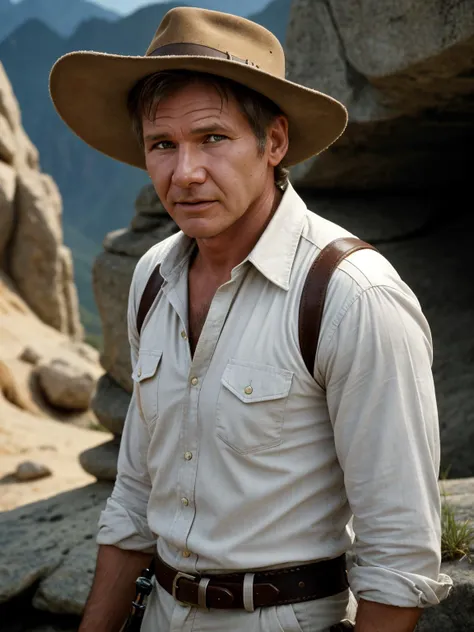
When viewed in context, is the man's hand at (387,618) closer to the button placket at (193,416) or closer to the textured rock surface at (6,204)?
the button placket at (193,416)

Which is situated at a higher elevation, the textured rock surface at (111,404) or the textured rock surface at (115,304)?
the textured rock surface at (115,304)

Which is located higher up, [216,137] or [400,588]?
[216,137]

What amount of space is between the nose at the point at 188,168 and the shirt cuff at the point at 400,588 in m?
1.01

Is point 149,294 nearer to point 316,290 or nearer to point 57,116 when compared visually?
point 316,290

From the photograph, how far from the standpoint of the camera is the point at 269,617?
1.96m

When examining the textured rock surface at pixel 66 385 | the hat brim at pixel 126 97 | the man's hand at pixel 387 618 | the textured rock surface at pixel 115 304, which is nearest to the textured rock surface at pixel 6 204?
the textured rock surface at pixel 66 385

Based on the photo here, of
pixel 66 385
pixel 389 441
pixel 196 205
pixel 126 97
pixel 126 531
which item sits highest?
pixel 126 97

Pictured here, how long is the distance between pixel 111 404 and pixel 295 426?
13.1 ft

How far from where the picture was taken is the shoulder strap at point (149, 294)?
93.3 inches

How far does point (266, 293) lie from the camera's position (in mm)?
2010

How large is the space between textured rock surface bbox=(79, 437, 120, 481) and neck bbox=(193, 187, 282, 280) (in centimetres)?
358

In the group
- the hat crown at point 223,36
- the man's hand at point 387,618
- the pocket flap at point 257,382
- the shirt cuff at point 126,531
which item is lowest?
the shirt cuff at point 126,531

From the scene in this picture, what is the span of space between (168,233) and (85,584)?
7.85 ft

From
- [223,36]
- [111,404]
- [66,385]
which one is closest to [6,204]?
[66,385]
